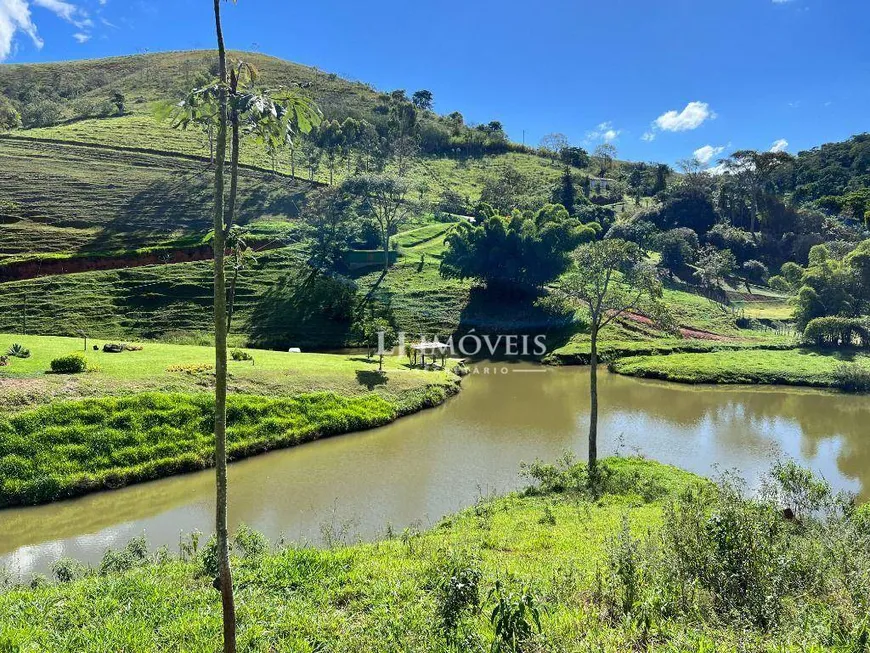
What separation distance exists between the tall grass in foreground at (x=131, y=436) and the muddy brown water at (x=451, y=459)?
61 centimetres

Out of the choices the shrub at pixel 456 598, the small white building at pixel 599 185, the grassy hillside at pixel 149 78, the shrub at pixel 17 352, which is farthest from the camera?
the grassy hillside at pixel 149 78

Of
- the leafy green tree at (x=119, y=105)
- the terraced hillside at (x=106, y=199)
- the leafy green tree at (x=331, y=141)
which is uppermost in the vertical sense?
the leafy green tree at (x=119, y=105)

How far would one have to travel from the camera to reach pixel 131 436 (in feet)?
59.8

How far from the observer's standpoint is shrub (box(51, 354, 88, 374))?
66.9 feet

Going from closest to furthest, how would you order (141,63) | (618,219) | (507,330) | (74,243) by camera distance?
(507,330)
(74,243)
(618,219)
(141,63)

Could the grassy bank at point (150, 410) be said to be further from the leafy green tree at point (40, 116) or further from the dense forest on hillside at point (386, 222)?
the leafy green tree at point (40, 116)

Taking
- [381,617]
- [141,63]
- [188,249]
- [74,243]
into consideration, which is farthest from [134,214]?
[141,63]

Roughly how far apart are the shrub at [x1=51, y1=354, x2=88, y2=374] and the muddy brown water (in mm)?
6640

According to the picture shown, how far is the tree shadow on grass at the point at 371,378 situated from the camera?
26594 mm

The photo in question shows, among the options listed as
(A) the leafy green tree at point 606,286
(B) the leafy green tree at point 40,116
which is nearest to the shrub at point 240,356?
(A) the leafy green tree at point 606,286

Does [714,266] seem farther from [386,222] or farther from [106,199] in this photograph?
[106,199]

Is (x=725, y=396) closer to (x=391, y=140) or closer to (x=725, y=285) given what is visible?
(x=725, y=285)

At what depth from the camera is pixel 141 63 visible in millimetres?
140250

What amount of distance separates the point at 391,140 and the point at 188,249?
179 ft
